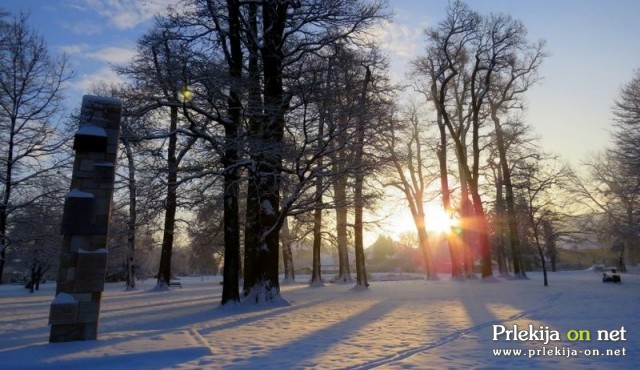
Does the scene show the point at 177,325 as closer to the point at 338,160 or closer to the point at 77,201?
the point at 77,201

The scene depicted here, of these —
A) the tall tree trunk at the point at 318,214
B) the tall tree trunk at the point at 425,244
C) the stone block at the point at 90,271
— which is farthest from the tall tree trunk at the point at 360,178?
the stone block at the point at 90,271

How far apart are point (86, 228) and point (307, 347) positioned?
4.92 metres

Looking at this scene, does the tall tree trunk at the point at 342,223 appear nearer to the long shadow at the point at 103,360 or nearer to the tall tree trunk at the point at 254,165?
the tall tree trunk at the point at 254,165

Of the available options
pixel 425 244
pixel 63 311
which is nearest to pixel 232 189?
pixel 63 311

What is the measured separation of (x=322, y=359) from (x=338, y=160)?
24.9ft

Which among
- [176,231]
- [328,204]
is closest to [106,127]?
[328,204]

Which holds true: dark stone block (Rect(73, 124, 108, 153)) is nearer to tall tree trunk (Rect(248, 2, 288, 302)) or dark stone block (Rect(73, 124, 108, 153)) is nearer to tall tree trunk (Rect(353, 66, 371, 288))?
tall tree trunk (Rect(248, 2, 288, 302))

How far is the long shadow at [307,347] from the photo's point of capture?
6.30m

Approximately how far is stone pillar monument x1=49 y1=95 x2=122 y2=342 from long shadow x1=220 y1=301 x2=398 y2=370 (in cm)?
372

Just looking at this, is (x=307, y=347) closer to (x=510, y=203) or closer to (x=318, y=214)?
(x=318, y=214)

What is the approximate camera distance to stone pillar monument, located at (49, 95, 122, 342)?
8.18 metres

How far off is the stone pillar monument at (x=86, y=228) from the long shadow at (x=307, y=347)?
3720mm

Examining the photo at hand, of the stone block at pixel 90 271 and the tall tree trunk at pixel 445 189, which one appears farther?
the tall tree trunk at pixel 445 189

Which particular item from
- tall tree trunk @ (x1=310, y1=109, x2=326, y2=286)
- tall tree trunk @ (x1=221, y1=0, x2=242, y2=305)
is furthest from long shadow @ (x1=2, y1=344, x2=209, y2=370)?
tall tree trunk @ (x1=310, y1=109, x2=326, y2=286)
